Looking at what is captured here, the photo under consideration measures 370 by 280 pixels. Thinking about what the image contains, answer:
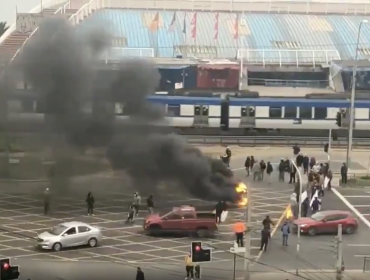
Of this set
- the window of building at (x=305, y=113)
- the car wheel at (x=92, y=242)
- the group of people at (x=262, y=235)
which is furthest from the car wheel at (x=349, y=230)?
the window of building at (x=305, y=113)

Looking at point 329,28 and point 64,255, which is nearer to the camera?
point 64,255

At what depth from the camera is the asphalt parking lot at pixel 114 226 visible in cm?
2173

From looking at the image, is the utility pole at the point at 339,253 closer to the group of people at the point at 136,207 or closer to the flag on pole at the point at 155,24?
the group of people at the point at 136,207

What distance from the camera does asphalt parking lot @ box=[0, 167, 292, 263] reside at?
71.3 ft

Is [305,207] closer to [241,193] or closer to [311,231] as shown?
[311,231]

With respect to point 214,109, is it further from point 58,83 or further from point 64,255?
point 64,255

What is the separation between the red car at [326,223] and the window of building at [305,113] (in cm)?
1617

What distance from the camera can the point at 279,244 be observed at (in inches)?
904

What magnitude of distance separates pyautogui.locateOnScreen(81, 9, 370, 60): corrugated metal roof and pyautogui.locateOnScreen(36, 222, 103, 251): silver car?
112 feet

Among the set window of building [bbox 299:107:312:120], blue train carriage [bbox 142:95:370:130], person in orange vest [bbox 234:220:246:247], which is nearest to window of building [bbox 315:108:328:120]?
blue train carriage [bbox 142:95:370:130]

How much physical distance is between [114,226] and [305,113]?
18452mm

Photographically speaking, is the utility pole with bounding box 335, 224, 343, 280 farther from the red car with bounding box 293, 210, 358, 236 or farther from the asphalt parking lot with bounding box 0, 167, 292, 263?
the red car with bounding box 293, 210, 358, 236

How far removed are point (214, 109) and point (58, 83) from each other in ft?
49.2

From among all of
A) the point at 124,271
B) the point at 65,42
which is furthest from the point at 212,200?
the point at 65,42
